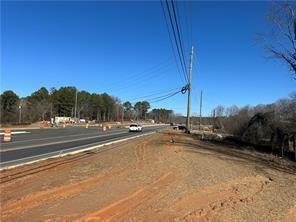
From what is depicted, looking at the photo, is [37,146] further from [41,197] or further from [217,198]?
[217,198]

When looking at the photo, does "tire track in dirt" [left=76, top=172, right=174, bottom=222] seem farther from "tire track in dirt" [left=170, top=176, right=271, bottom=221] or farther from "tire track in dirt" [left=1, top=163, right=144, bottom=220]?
"tire track in dirt" [left=1, top=163, right=144, bottom=220]

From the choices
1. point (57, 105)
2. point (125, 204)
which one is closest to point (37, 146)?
point (125, 204)

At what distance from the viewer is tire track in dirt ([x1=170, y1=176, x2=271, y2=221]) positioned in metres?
7.62

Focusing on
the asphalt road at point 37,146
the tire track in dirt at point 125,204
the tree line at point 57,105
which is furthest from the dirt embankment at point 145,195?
the tree line at point 57,105

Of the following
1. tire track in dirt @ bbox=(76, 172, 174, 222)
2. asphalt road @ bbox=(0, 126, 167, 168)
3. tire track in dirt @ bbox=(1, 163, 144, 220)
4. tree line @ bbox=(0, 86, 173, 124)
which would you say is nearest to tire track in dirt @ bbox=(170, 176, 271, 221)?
tire track in dirt @ bbox=(76, 172, 174, 222)

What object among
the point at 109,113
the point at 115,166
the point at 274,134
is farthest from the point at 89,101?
the point at 115,166

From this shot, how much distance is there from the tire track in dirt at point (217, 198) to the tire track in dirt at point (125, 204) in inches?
30.5

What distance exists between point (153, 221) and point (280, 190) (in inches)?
209

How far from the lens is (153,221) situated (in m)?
6.92

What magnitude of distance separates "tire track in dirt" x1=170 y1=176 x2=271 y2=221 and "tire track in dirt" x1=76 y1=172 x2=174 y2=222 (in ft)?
2.54

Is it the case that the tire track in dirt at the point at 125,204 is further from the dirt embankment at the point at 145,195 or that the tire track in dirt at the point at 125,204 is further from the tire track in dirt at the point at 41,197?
the tire track in dirt at the point at 41,197

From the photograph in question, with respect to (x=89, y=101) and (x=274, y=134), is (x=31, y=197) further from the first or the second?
(x=89, y=101)

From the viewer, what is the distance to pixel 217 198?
30.1 ft

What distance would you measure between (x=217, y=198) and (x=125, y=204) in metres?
2.32
